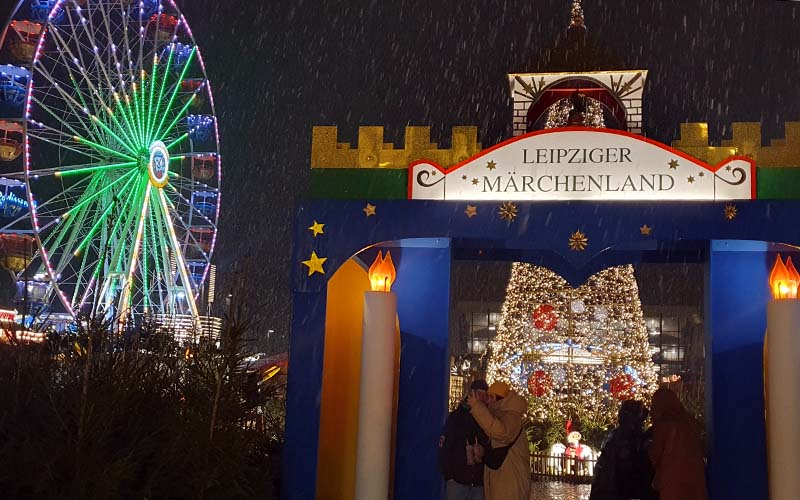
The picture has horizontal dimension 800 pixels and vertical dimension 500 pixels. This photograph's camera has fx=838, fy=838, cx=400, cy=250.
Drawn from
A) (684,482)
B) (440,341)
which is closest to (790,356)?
(684,482)

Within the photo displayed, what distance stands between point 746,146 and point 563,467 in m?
6.77

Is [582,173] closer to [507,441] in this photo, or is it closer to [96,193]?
[507,441]

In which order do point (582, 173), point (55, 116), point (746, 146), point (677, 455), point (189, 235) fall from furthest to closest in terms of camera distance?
point (189, 235)
point (55, 116)
point (582, 173)
point (746, 146)
point (677, 455)

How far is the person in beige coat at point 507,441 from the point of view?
20.2 ft

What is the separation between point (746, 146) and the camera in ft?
25.5

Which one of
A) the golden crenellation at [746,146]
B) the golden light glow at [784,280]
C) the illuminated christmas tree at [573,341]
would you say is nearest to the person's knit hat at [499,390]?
the golden crenellation at [746,146]

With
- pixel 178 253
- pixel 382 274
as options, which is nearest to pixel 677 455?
pixel 382 274

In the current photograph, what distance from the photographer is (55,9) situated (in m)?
17.7

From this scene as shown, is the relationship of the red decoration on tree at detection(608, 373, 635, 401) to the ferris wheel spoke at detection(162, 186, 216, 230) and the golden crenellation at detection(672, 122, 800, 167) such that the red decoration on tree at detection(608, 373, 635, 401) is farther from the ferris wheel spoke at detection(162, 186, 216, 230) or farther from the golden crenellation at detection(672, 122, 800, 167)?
the ferris wheel spoke at detection(162, 186, 216, 230)

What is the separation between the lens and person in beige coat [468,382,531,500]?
6160mm

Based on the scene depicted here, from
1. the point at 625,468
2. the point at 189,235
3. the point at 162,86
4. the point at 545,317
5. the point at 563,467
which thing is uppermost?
the point at 162,86

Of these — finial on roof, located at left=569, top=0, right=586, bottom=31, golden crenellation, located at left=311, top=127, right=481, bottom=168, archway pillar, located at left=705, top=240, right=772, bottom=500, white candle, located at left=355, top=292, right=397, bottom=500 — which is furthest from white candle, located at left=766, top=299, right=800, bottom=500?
finial on roof, located at left=569, top=0, right=586, bottom=31

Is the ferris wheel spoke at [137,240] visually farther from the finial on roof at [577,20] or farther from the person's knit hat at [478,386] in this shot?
the person's knit hat at [478,386]

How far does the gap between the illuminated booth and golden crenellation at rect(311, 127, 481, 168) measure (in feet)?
0.05
